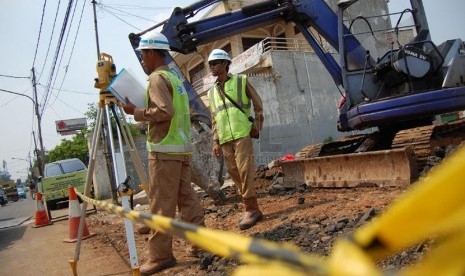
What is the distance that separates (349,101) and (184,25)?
10.0 feet

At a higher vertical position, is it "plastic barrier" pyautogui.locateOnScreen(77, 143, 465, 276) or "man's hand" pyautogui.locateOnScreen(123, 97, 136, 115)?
"man's hand" pyautogui.locateOnScreen(123, 97, 136, 115)

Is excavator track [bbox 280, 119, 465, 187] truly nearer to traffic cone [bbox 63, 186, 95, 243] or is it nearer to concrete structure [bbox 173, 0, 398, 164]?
traffic cone [bbox 63, 186, 95, 243]

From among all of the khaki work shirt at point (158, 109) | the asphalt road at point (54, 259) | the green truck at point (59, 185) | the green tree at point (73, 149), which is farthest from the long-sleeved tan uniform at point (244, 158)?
the green tree at point (73, 149)

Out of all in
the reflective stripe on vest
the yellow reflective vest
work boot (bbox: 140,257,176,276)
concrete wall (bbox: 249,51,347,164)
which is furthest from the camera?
concrete wall (bbox: 249,51,347,164)

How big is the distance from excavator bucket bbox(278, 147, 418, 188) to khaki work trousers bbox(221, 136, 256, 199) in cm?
172

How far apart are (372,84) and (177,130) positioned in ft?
12.8

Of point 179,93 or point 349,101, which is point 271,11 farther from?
point 179,93

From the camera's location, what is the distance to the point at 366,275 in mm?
544

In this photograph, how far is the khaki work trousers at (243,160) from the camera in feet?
14.7

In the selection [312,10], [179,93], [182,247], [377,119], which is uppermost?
[312,10]

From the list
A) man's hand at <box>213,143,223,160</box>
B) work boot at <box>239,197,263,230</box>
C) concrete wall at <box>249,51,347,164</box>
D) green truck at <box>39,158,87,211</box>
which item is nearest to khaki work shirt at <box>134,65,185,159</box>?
work boot at <box>239,197,263,230</box>

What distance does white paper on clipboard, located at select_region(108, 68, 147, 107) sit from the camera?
Answer: 309 centimetres

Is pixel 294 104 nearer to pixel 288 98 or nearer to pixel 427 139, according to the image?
pixel 288 98

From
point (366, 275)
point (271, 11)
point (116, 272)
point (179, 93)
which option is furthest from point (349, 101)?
point (366, 275)
